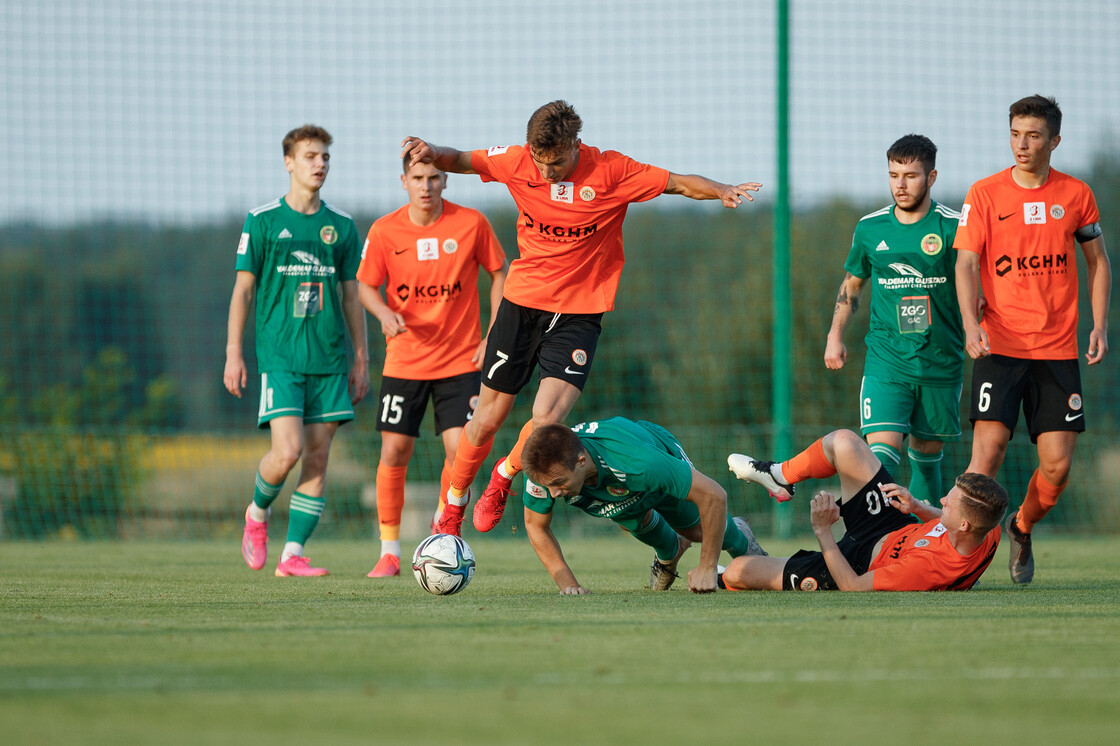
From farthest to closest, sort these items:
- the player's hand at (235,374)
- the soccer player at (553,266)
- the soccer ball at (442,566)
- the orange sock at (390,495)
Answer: the orange sock at (390,495) → the player's hand at (235,374) → the soccer player at (553,266) → the soccer ball at (442,566)

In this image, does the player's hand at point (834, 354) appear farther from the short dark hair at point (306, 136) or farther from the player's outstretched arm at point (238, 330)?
the player's outstretched arm at point (238, 330)

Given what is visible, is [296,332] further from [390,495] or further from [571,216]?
[571,216]

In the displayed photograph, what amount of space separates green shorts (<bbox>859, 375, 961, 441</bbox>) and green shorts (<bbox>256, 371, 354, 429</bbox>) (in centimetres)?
307

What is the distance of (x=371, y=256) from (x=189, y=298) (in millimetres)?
32924

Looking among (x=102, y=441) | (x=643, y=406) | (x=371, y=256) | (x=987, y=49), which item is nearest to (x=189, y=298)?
(x=643, y=406)

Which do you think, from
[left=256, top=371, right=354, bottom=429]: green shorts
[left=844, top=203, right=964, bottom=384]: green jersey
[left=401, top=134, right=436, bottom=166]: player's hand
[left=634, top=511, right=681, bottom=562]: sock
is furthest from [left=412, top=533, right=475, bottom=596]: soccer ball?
[left=844, top=203, right=964, bottom=384]: green jersey

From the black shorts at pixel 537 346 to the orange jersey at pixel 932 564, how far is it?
1.75 metres

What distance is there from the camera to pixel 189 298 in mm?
39094

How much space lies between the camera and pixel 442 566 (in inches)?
224

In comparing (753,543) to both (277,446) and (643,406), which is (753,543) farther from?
(643,406)

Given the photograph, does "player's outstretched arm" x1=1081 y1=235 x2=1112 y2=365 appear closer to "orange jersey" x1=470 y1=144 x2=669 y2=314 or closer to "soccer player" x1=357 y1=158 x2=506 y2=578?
"orange jersey" x1=470 y1=144 x2=669 y2=314

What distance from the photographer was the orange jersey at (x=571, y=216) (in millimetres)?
6480

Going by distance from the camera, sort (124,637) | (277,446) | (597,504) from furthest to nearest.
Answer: (277,446)
(597,504)
(124,637)

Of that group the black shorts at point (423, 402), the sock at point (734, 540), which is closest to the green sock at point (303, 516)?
the black shorts at point (423, 402)
